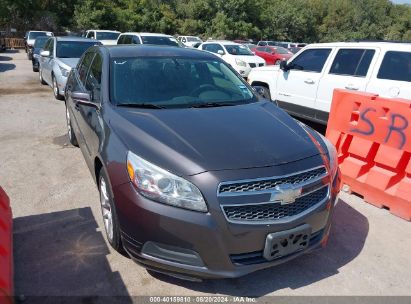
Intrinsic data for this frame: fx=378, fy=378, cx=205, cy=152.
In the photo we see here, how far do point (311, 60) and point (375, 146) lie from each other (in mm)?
3262

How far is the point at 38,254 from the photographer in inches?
128

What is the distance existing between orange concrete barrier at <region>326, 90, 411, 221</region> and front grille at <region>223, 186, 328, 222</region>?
1.93 meters

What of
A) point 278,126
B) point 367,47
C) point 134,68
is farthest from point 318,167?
point 367,47

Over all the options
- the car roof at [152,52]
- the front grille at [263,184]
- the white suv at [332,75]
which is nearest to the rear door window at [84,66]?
the car roof at [152,52]

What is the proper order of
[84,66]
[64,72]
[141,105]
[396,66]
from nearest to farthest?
1. [141,105]
2. [84,66]
3. [396,66]
4. [64,72]

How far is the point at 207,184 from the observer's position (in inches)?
101

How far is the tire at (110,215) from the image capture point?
2.96 m

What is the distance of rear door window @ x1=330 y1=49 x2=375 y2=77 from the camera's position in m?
6.34

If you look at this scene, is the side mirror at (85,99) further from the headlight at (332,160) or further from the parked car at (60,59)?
the parked car at (60,59)

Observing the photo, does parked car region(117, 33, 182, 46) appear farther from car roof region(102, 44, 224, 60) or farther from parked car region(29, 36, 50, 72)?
car roof region(102, 44, 224, 60)

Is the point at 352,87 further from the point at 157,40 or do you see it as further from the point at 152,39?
the point at 152,39

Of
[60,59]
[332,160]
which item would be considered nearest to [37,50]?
[60,59]

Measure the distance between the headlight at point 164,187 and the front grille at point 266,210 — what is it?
20 centimetres

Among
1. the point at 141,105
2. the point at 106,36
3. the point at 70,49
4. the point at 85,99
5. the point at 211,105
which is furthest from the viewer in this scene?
the point at 106,36
